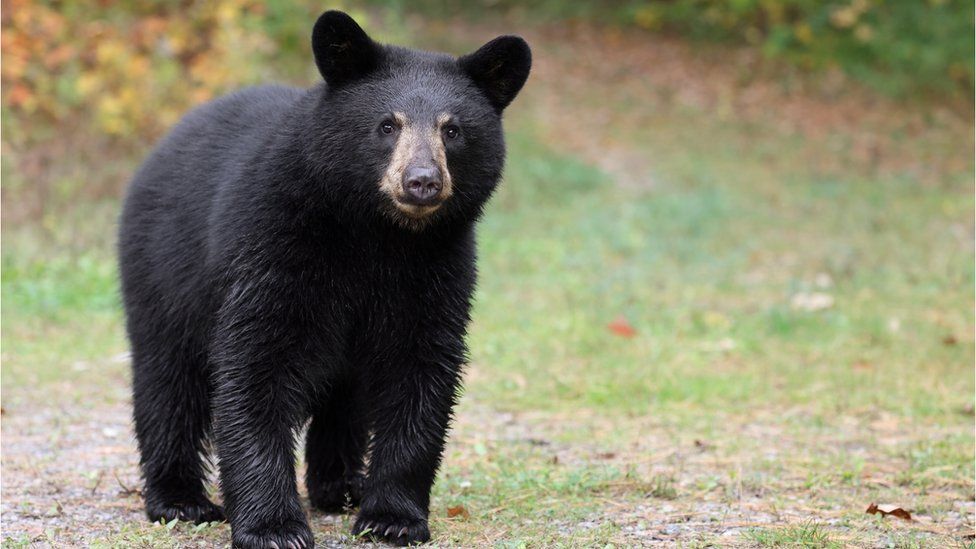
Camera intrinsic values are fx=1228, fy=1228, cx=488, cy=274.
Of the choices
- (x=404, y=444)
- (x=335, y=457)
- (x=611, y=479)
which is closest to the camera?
(x=404, y=444)

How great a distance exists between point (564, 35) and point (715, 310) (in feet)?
48.3

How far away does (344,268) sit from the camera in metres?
4.30

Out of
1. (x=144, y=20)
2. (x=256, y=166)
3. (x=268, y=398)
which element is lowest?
(x=268, y=398)

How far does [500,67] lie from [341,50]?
23.3 inches

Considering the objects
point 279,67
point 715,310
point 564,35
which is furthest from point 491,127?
point 564,35

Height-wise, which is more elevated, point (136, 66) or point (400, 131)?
point (136, 66)

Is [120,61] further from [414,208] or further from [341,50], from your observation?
[414,208]

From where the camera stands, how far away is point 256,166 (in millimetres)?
4406

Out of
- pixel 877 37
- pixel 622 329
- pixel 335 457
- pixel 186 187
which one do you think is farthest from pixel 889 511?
pixel 877 37

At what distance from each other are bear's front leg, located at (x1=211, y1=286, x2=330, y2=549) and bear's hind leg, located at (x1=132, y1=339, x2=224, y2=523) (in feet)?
1.74

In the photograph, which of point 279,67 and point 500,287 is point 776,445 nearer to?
point 500,287

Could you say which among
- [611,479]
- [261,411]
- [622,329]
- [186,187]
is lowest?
[611,479]

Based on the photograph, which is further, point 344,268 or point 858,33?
point 858,33

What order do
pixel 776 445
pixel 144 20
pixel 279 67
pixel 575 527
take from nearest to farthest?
pixel 575 527
pixel 776 445
pixel 144 20
pixel 279 67
